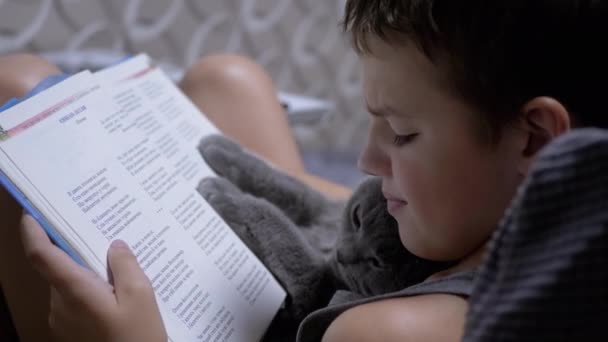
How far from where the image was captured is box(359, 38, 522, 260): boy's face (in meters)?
0.43

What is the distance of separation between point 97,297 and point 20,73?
0.33 metres

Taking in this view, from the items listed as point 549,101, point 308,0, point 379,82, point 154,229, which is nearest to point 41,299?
point 154,229

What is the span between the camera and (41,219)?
1.52 ft

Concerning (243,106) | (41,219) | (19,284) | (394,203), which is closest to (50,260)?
(41,219)

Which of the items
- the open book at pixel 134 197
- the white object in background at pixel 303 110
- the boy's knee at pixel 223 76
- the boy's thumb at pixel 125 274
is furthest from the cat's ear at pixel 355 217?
the white object in background at pixel 303 110

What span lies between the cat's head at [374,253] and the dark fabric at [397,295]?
0.30 ft

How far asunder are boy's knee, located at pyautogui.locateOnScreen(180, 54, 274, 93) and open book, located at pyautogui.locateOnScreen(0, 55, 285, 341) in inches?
8.4

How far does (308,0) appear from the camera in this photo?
1379 millimetres

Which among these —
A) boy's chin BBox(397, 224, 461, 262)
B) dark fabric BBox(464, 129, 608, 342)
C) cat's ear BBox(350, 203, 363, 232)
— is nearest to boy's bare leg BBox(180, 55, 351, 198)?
cat's ear BBox(350, 203, 363, 232)

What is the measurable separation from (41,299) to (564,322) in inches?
19.2

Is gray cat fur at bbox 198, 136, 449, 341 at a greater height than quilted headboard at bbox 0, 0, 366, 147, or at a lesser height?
lesser

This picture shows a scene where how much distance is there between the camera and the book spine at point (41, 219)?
18.1 inches

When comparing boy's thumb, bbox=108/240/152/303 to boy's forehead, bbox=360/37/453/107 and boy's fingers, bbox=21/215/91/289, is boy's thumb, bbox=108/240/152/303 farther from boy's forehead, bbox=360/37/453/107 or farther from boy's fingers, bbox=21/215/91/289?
boy's forehead, bbox=360/37/453/107

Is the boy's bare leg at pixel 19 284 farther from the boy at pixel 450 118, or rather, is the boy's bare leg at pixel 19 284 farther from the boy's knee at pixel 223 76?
the boy's knee at pixel 223 76
